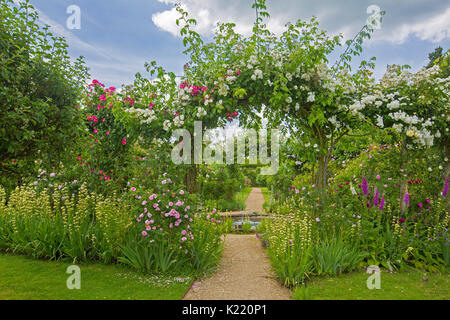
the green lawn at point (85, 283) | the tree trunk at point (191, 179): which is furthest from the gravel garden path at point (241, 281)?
the tree trunk at point (191, 179)

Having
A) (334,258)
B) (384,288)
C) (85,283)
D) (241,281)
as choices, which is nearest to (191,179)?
(241,281)

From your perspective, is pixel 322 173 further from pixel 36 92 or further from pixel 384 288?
pixel 36 92

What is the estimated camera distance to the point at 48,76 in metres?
3.34

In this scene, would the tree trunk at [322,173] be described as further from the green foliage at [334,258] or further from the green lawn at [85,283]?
the green lawn at [85,283]

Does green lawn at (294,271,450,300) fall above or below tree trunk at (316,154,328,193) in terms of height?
below

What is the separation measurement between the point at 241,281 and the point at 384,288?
1.74m

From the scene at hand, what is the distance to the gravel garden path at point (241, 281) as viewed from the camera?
10.7ft

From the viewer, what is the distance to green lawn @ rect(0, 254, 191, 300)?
304cm

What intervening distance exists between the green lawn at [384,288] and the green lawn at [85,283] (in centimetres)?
157

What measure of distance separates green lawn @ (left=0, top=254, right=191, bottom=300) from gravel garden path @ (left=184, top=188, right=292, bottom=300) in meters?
0.28

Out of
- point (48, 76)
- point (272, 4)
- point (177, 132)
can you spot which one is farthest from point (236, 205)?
point (48, 76)

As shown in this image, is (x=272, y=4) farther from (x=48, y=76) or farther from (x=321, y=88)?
(x=48, y=76)

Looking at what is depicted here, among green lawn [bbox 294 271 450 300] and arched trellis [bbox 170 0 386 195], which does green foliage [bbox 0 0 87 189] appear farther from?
green lawn [bbox 294 271 450 300]

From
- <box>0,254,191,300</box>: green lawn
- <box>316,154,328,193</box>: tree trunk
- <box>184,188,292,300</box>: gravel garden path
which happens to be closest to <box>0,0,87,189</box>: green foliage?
<box>0,254,191,300</box>: green lawn
